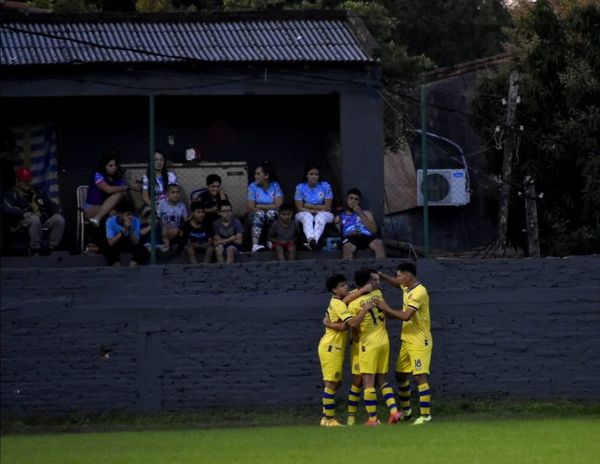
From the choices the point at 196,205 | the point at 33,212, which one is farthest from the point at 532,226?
the point at 33,212

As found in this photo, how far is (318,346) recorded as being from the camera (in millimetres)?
19344

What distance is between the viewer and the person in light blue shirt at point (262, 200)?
67.4 ft

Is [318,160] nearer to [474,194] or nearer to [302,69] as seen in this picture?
[302,69]

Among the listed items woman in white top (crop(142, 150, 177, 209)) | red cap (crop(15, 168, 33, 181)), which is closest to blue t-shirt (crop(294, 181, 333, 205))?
woman in white top (crop(142, 150, 177, 209))

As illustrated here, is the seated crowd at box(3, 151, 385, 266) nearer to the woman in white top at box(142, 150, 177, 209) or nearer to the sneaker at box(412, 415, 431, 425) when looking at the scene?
the woman in white top at box(142, 150, 177, 209)

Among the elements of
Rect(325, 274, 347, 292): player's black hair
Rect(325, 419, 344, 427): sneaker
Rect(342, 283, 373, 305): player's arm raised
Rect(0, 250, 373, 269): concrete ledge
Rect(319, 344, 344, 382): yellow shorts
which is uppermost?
Rect(0, 250, 373, 269): concrete ledge

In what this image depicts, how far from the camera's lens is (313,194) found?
2073cm

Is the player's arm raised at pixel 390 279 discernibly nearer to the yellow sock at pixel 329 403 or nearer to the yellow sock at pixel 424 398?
the yellow sock at pixel 424 398

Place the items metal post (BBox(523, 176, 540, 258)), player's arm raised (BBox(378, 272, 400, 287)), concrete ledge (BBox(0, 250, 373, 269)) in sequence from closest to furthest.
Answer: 1. player's arm raised (BBox(378, 272, 400, 287))
2. concrete ledge (BBox(0, 250, 373, 269))
3. metal post (BBox(523, 176, 540, 258))

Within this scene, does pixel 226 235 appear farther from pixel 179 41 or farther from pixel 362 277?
pixel 179 41

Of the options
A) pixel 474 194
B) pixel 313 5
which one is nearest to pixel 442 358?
pixel 474 194

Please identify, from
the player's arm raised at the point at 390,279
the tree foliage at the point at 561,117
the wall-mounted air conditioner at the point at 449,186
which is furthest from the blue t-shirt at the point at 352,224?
the wall-mounted air conditioner at the point at 449,186

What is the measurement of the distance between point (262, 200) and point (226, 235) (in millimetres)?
935

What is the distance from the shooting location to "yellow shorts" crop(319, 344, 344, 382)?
18203 millimetres
